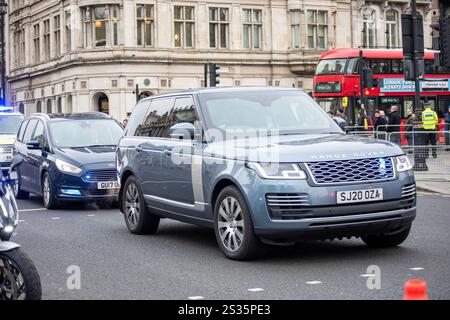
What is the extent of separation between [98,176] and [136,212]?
3.79m

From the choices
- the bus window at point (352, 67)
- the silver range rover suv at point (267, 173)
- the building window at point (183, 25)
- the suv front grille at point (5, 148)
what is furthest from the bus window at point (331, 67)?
the silver range rover suv at point (267, 173)

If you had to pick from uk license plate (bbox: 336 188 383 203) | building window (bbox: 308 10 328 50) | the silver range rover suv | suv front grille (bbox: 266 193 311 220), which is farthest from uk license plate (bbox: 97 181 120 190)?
building window (bbox: 308 10 328 50)

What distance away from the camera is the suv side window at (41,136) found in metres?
15.5

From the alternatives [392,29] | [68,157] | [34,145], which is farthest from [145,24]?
[68,157]

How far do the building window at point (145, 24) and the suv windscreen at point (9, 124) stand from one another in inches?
1206

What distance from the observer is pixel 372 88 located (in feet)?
125

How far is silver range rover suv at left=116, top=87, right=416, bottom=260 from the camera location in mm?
7934

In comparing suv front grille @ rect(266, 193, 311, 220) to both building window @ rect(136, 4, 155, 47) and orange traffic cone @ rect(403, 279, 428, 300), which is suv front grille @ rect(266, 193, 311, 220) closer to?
orange traffic cone @ rect(403, 279, 428, 300)

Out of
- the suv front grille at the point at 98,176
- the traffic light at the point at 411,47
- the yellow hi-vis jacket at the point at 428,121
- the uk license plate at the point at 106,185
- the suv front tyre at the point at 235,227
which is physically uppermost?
the traffic light at the point at 411,47

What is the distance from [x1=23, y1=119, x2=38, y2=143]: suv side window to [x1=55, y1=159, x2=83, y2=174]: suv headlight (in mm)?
2173

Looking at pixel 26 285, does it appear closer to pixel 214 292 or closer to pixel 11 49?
pixel 214 292

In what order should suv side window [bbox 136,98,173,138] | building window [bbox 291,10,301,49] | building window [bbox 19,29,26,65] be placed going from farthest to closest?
1. building window [bbox 19,29,26,65]
2. building window [bbox 291,10,301,49]
3. suv side window [bbox 136,98,173,138]

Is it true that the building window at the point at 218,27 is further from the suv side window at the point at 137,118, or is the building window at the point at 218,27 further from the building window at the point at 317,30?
the suv side window at the point at 137,118

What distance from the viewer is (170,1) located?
5297cm
